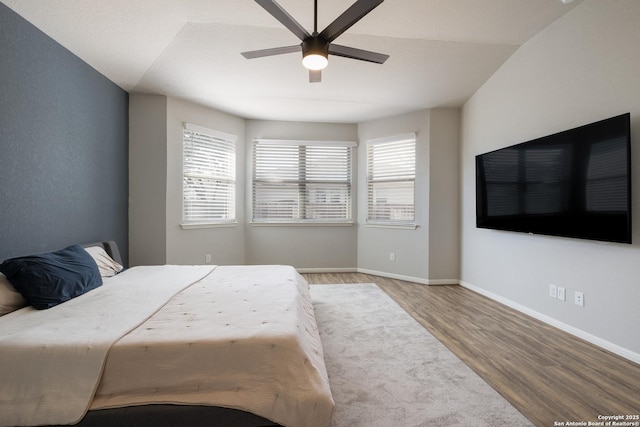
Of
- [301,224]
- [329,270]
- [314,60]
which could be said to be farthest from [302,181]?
[314,60]

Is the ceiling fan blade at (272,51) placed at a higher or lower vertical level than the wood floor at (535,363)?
higher

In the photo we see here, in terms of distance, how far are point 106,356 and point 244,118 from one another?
451 cm

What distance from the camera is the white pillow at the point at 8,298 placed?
75.2 inches

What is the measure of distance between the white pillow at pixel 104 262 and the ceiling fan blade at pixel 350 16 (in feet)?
9.01

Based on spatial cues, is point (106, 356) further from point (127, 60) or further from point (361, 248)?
point (361, 248)

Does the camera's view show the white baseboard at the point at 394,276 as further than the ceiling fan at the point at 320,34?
Yes

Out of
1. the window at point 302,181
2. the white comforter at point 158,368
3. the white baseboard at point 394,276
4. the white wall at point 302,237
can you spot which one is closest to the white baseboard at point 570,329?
the white baseboard at point 394,276

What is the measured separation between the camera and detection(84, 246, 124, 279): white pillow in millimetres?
2853

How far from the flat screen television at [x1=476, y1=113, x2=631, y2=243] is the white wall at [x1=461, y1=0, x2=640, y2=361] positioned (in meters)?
0.11

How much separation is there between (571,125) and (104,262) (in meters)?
4.49

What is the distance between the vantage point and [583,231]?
8.53 ft

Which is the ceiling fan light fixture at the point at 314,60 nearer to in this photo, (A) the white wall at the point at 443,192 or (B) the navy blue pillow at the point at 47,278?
(B) the navy blue pillow at the point at 47,278

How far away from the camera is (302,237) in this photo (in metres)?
5.39

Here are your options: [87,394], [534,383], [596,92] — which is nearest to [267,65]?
[596,92]
